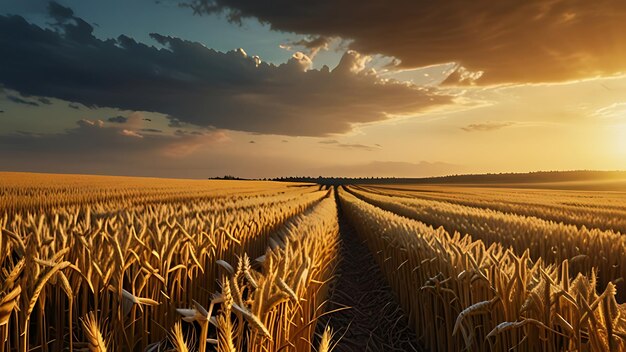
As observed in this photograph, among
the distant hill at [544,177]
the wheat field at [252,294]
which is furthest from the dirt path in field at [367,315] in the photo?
the distant hill at [544,177]

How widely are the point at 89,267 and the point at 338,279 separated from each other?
5775 mm

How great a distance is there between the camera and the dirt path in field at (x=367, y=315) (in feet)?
16.9

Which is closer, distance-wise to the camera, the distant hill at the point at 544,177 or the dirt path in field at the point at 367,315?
the dirt path in field at the point at 367,315

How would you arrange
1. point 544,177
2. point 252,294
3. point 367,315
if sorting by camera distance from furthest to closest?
point 544,177
point 367,315
point 252,294

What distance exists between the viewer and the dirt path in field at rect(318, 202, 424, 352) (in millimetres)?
5148

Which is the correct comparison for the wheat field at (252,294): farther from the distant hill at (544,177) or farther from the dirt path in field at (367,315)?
the distant hill at (544,177)

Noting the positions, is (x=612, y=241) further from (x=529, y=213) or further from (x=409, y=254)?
(x=529, y=213)

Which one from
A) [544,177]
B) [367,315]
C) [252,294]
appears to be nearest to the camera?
[252,294]

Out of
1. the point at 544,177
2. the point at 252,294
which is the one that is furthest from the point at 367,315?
the point at 544,177

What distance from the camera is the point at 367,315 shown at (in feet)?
21.0

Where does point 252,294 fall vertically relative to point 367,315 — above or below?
above

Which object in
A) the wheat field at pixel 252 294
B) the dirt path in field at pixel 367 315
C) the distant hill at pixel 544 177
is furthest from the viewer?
the distant hill at pixel 544 177

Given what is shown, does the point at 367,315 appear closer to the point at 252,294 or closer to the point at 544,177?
the point at 252,294

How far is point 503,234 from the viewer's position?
8438 mm
